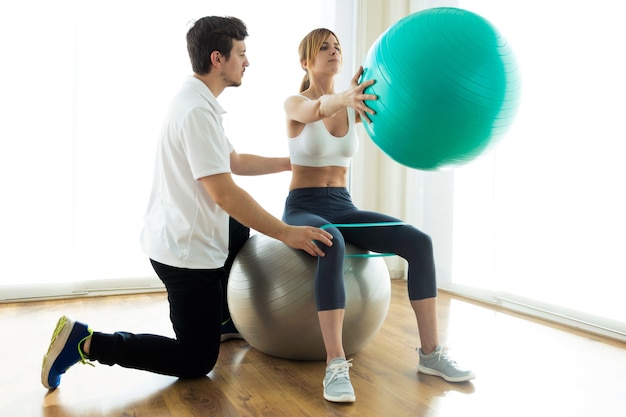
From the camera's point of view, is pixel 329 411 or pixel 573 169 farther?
pixel 573 169

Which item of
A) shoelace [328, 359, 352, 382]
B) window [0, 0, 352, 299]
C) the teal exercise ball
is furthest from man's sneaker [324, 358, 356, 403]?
window [0, 0, 352, 299]

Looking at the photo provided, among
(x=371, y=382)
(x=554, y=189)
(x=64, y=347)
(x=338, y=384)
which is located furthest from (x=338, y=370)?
(x=554, y=189)

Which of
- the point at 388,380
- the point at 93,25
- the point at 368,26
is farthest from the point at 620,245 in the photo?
the point at 93,25

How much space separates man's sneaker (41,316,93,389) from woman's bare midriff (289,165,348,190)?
932 millimetres

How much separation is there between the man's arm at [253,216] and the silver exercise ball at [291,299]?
0.15 m

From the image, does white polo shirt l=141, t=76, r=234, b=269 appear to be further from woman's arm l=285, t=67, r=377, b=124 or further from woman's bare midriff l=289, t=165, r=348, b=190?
woman's bare midriff l=289, t=165, r=348, b=190

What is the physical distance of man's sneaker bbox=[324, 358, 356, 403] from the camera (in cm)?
165

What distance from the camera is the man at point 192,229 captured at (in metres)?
1.72

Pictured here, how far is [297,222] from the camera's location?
1.98 meters

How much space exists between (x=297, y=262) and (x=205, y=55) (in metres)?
0.78

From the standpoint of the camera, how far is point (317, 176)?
84.0 inches

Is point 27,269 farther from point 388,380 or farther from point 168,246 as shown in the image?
point 388,380

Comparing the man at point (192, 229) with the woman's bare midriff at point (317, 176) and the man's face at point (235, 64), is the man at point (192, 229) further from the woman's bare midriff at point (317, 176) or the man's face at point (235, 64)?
the woman's bare midriff at point (317, 176)

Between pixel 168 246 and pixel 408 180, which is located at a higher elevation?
pixel 408 180
